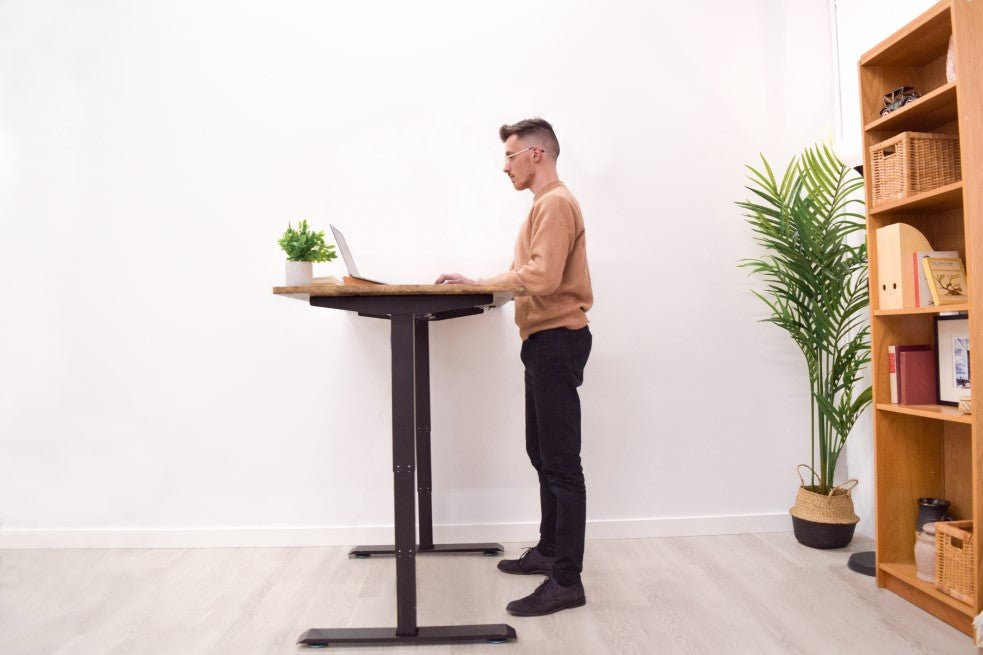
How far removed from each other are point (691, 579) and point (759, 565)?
1.10 feet

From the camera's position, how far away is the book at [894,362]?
235 cm

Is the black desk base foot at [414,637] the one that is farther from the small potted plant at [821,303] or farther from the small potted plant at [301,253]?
the small potted plant at [821,303]

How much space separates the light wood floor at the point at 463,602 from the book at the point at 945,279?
1003mm

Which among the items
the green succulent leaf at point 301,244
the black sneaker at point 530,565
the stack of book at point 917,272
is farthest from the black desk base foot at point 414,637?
the stack of book at point 917,272

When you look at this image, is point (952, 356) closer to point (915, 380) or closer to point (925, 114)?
point (915, 380)

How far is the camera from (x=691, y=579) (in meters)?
2.49

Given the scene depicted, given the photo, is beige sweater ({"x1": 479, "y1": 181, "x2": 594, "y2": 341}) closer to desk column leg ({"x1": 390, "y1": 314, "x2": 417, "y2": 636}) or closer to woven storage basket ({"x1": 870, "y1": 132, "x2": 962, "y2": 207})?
desk column leg ({"x1": 390, "y1": 314, "x2": 417, "y2": 636})

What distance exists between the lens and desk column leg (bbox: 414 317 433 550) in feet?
9.28

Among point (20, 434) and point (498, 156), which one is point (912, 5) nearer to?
point (498, 156)

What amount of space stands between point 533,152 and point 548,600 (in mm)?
1509

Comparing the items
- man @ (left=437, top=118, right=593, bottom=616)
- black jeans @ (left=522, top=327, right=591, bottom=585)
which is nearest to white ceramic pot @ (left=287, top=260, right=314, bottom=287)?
man @ (left=437, top=118, right=593, bottom=616)

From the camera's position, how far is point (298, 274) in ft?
6.52

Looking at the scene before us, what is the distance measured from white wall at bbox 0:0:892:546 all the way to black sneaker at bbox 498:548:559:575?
44 cm

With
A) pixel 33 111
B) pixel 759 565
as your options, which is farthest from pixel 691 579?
pixel 33 111
